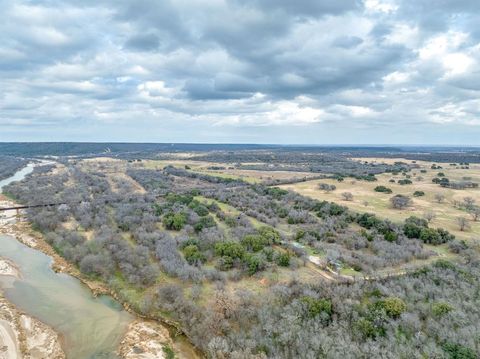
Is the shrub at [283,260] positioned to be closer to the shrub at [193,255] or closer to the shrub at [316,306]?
the shrub at [193,255]

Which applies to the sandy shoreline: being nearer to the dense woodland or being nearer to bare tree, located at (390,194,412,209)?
the dense woodland

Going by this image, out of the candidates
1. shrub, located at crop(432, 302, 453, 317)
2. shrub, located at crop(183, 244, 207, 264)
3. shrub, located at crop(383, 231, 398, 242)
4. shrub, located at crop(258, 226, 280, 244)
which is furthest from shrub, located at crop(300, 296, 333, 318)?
shrub, located at crop(383, 231, 398, 242)

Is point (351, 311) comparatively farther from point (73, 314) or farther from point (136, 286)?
point (73, 314)

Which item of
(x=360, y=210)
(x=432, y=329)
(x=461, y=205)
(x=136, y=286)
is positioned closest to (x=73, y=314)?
(x=136, y=286)

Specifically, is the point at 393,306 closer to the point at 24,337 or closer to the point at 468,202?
the point at 24,337

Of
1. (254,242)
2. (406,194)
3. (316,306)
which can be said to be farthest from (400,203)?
(316,306)

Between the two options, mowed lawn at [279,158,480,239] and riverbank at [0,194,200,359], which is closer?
riverbank at [0,194,200,359]

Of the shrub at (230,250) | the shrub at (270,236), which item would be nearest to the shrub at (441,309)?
the shrub at (230,250)
